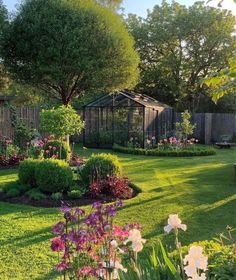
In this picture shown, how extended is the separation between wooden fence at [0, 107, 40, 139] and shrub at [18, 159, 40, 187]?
5729 millimetres

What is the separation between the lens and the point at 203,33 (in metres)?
26.5

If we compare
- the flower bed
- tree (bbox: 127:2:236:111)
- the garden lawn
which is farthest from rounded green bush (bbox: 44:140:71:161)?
tree (bbox: 127:2:236:111)

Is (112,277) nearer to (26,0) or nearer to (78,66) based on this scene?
(78,66)

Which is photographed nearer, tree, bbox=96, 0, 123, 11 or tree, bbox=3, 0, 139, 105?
tree, bbox=3, 0, 139, 105

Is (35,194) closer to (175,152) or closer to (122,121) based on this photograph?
(175,152)

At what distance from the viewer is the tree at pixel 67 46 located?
53.7 ft

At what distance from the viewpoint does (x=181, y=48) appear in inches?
1085

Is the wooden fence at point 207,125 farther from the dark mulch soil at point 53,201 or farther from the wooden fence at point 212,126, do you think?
the dark mulch soil at point 53,201

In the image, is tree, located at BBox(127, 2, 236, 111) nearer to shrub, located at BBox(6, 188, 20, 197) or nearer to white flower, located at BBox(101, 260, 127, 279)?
shrub, located at BBox(6, 188, 20, 197)

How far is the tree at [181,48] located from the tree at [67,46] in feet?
31.0

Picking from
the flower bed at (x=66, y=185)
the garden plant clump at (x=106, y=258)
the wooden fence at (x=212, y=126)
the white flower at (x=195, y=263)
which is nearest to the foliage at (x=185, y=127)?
the wooden fence at (x=212, y=126)

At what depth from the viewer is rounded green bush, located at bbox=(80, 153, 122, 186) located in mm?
7828

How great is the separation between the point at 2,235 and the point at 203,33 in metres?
23.9

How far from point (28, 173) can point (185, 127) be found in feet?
35.3
